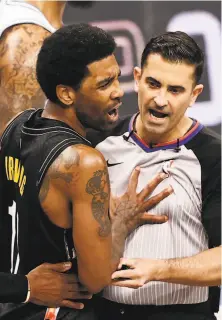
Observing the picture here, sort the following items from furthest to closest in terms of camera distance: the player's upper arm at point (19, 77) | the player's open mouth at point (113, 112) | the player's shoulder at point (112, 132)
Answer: the player's upper arm at point (19, 77) → the player's shoulder at point (112, 132) → the player's open mouth at point (113, 112)

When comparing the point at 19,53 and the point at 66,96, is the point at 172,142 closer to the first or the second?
the point at 66,96

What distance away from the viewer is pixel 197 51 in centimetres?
242

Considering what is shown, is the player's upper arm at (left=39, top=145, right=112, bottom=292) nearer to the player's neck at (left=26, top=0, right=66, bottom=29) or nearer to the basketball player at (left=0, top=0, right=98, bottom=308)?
the basketball player at (left=0, top=0, right=98, bottom=308)

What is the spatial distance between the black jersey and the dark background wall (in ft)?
8.15

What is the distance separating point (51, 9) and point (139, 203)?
139cm

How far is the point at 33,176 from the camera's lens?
218 cm

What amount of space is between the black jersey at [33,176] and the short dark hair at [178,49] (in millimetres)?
460

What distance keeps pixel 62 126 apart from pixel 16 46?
2.95ft

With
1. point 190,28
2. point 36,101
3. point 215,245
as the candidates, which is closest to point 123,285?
point 215,245

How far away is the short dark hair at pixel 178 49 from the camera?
2.39 meters

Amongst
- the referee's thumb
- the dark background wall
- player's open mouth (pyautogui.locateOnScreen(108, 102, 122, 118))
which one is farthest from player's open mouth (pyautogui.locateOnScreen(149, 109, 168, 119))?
the dark background wall

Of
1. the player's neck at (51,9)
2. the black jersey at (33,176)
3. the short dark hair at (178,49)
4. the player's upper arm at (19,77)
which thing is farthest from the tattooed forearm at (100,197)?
the player's neck at (51,9)

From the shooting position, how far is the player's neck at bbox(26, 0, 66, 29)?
10.8ft

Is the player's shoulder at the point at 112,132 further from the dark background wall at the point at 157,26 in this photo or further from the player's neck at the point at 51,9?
the dark background wall at the point at 157,26
